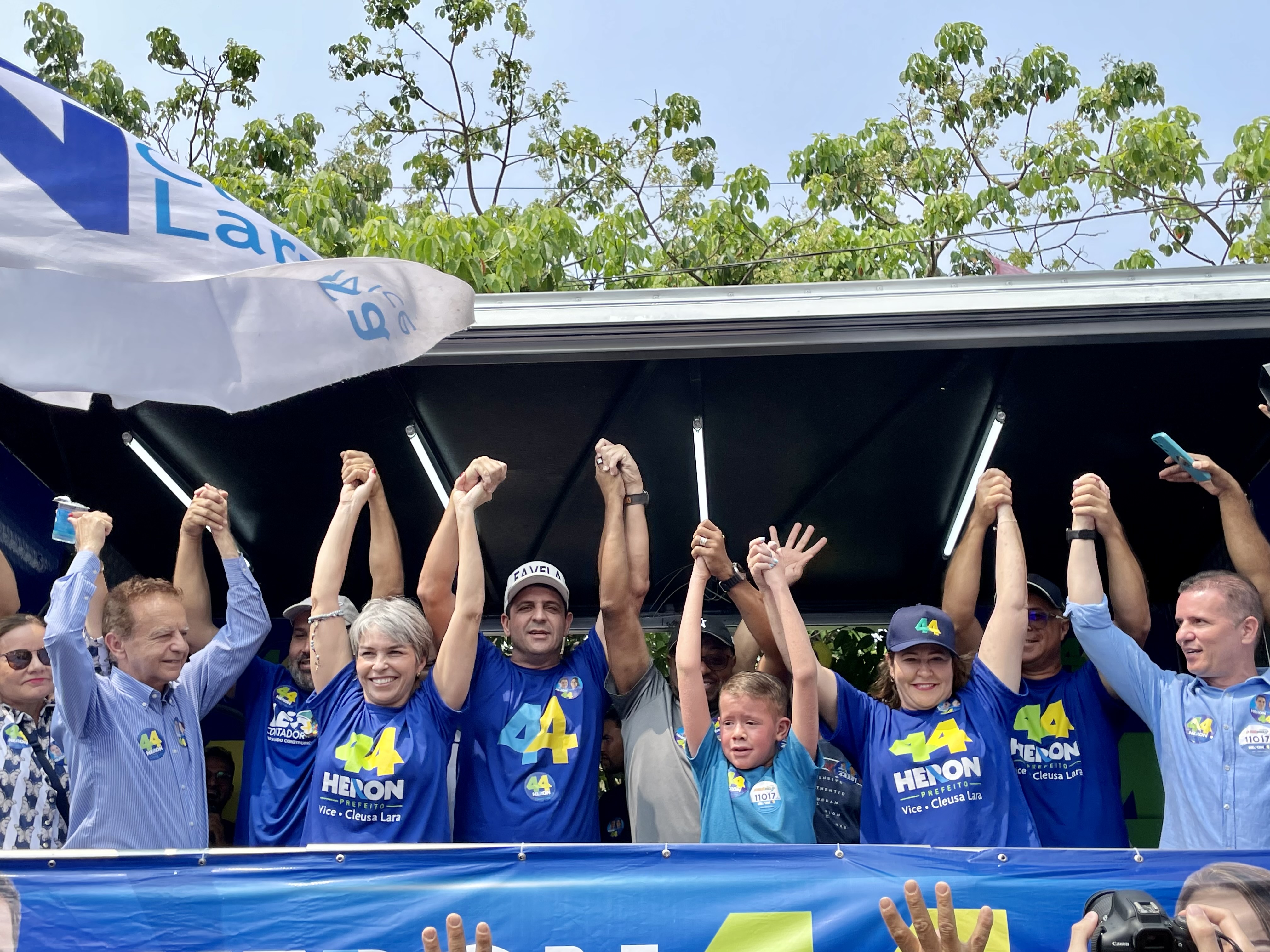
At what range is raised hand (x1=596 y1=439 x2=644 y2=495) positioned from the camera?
4668mm

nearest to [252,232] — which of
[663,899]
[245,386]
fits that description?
[245,386]

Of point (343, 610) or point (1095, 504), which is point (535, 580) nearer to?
point (343, 610)

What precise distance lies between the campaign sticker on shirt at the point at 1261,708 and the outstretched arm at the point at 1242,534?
579mm

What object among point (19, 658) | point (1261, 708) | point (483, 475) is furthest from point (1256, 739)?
point (19, 658)

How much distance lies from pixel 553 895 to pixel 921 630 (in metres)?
1.61

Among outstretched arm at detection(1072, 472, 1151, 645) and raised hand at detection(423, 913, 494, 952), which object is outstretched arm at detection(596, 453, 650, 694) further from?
raised hand at detection(423, 913, 494, 952)

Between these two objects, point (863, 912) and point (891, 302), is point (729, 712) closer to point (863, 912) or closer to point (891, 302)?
point (863, 912)

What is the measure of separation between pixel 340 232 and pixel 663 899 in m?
8.84

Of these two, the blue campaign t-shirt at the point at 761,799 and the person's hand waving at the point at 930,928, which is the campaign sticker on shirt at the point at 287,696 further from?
the person's hand waving at the point at 930,928

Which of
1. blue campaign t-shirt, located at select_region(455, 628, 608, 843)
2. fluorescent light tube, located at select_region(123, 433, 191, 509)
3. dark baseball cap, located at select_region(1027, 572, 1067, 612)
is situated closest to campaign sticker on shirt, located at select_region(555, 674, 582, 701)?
blue campaign t-shirt, located at select_region(455, 628, 608, 843)

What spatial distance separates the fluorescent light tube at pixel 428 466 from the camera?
504 cm

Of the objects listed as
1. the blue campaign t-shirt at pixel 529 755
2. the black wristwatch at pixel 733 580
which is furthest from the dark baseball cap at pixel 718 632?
the blue campaign t-shirt at pixel 529 755

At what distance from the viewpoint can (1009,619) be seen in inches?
168

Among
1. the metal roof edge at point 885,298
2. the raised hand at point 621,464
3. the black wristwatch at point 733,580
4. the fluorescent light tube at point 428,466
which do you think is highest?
the metal roof edge at point 885,298
